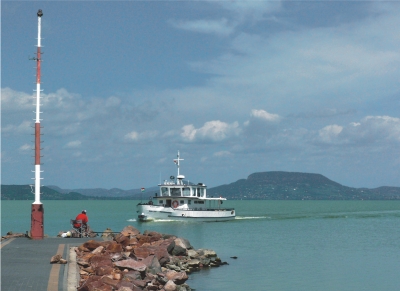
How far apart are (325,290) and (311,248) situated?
54.7ft

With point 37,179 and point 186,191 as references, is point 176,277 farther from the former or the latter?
point 186,191

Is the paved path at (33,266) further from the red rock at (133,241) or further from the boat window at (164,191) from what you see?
the boat window at (164,191)

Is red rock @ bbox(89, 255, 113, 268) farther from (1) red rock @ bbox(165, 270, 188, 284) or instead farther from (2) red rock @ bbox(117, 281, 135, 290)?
(2) red rock @ bbox(117, 281, 135, 290)

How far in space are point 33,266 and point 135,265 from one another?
3.30 metres

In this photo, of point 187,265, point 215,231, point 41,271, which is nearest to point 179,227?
point 215,231

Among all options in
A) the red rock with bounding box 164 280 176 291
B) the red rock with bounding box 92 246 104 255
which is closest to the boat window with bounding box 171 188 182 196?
the red rock with bounding box 92 246 104 255

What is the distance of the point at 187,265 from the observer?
84.1ft

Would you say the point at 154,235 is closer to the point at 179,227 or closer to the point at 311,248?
the point at 311,248

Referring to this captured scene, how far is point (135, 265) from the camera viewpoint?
19.0 metres

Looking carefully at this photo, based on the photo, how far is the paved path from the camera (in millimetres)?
14633

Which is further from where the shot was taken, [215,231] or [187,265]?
[215,231]

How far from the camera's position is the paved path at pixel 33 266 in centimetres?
1463

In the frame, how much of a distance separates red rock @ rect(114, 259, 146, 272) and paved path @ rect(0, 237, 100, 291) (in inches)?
69.3

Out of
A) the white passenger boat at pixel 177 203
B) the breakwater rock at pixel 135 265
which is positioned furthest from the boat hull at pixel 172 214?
the breakwater rock at pixel 135 265
